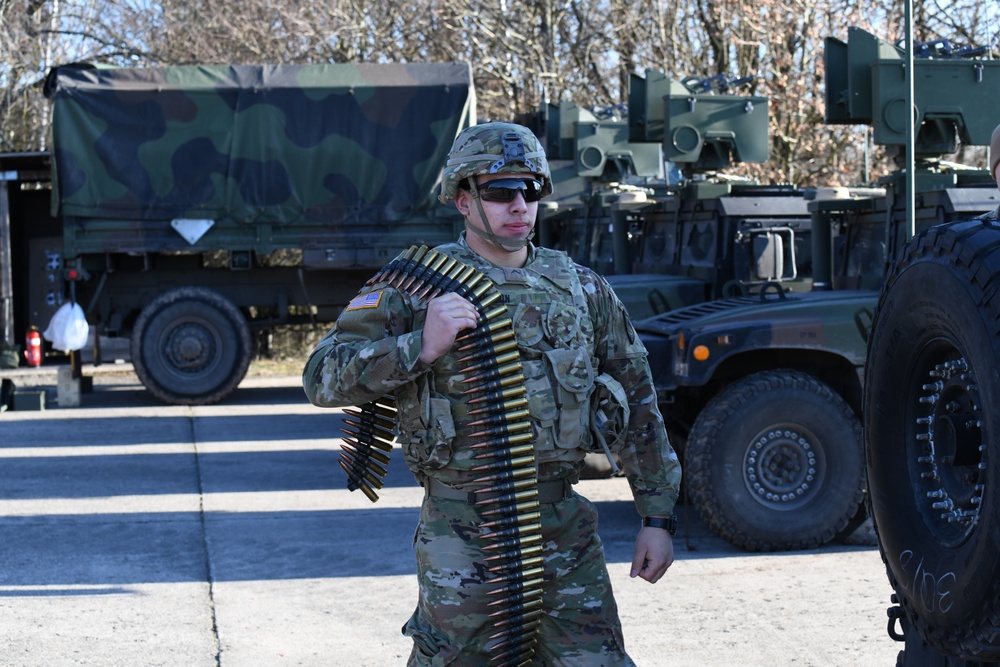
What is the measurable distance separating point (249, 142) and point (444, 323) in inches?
394

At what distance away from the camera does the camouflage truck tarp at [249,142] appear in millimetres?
12383

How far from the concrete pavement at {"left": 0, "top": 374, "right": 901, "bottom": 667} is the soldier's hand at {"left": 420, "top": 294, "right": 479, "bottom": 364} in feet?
7.40

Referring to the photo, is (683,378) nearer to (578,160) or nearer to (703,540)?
(703,540)

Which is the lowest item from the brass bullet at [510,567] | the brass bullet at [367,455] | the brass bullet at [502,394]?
the brass bullet at [510,567]

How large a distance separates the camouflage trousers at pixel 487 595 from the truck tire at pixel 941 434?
0.69 meters

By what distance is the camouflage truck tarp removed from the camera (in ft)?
40.6

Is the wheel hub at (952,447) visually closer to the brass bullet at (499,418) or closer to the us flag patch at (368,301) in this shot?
the brass bullet at (499,418)

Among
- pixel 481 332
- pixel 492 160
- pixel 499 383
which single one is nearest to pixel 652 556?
pixel 499 383

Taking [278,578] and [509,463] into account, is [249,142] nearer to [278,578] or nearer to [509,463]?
[278,578]

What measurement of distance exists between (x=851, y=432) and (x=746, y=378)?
0.55 m

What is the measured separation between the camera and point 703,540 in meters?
6.71

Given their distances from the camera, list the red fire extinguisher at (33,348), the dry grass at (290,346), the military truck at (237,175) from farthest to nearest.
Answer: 1. the dry grass at (290,346)
2. the red fire extinguisher at (33,348)
3. the military truck at (237,175)

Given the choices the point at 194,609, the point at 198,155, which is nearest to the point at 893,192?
the point at 194,609

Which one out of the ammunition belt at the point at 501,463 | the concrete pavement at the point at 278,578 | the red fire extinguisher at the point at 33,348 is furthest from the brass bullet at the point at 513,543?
the red fire extinguisher at the point at 33,348
